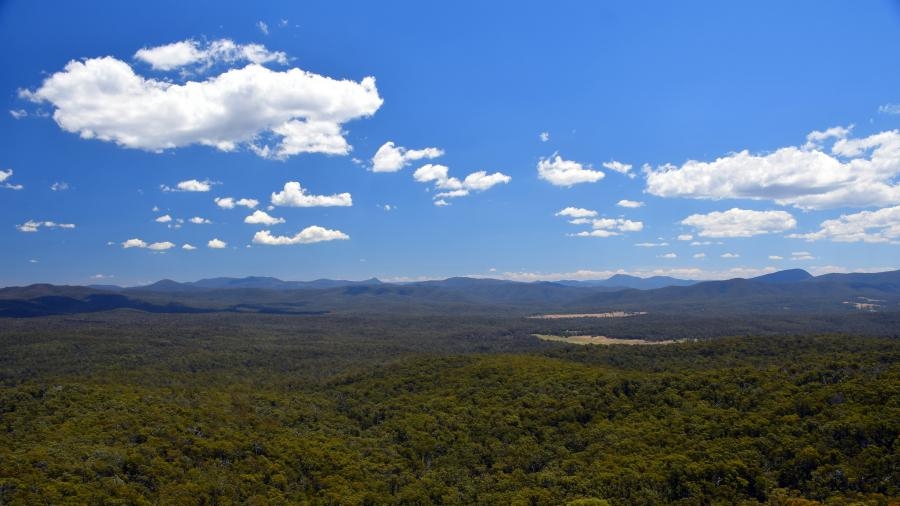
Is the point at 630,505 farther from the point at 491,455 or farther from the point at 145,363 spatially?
the point at 145,363

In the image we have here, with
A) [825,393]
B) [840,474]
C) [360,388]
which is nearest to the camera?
[840,474]

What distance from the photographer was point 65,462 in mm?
62750

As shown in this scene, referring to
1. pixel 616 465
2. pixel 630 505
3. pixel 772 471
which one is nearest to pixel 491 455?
pixel 616 465

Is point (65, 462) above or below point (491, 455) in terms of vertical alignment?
above

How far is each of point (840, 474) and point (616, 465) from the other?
25264mm

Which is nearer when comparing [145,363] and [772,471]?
[772,471]

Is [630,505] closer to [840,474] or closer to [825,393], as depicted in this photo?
[840,474]

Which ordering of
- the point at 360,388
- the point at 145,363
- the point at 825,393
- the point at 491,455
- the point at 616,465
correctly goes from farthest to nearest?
the point at 145,363, the point at 360,388, the point at 491,455, the point at 825,393, the point at 616,465

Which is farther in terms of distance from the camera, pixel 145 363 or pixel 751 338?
pixel 145 363

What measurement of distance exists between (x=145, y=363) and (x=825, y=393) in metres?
204

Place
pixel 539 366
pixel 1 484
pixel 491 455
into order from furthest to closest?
pixel 539 366 → pixel 491 455 → pixel 1 484

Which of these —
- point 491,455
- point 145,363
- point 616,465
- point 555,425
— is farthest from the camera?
point 145,363

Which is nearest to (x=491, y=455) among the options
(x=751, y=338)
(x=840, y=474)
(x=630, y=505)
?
(x=630, y=505)

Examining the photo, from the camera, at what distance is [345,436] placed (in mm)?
95125
